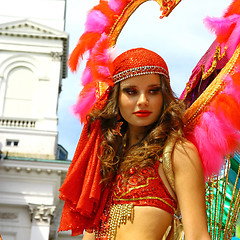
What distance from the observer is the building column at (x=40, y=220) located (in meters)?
20.7

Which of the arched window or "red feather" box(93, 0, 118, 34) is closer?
"red feather" box(93, 0, 118, 34)

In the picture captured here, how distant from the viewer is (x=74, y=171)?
2.67 m

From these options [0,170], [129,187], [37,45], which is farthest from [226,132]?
[37,45]

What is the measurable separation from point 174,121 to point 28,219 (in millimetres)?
19284

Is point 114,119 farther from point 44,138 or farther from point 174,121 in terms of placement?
point 44,138

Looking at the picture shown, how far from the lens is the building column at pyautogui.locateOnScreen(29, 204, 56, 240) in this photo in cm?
2067

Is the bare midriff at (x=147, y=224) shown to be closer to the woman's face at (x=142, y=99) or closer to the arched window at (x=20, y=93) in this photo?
the woman's face at (x=142, y=99)

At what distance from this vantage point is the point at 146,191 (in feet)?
8.21

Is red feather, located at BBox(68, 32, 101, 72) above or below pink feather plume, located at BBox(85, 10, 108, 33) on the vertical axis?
below

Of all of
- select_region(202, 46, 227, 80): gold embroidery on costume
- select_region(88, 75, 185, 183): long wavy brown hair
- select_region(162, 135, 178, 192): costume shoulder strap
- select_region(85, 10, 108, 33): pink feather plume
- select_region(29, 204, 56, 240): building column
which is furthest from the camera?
select_region(29, 204, 56, 240): building column

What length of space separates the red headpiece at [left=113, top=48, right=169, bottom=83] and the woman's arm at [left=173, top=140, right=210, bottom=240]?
0.43m

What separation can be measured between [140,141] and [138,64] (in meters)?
0.39

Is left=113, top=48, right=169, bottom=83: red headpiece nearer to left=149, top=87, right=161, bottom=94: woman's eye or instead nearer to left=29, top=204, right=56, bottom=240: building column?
left=149, top=87, right=161, bottom=94: woman's eye

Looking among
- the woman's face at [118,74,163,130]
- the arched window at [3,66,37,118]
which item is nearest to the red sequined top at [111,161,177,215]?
the woman's face at [118,74,163,130]
